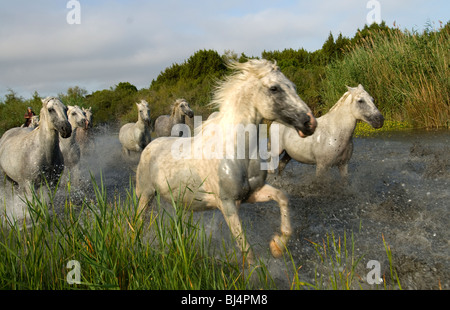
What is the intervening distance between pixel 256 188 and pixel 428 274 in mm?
1774

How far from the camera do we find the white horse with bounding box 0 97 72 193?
235 inches

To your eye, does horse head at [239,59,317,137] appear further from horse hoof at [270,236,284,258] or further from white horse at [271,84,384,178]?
white horse at [271,84,384,178]

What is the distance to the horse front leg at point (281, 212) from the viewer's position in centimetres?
366

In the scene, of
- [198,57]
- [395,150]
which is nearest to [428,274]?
[395,150]

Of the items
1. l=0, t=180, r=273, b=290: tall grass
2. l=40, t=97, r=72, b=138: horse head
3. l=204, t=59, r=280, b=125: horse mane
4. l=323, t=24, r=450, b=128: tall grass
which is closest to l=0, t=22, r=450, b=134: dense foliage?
l=323, t=24, r=450, b=128: tall grass

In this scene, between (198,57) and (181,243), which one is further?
(198,57)

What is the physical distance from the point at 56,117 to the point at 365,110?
4.75m

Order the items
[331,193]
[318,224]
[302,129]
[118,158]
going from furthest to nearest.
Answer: [118,158] < [331,193] < [318,224] < [302,129]

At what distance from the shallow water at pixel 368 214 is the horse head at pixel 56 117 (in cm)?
97

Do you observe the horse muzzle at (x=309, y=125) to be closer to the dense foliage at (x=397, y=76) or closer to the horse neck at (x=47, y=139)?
the horse neck at (x=47, y=139)

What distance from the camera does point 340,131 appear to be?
6.50m

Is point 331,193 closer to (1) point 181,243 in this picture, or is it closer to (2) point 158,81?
(1) point 181,243

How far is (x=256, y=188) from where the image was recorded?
3.88 metres

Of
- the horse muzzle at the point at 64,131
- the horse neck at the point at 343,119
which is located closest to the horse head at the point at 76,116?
the horse muzzle at the point at 64,131
